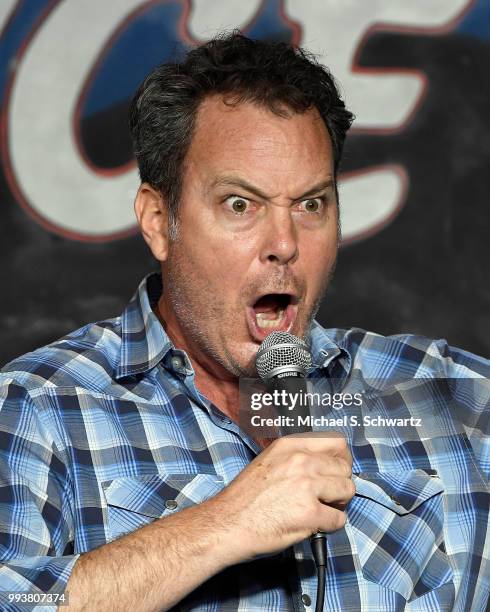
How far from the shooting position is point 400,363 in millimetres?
2137

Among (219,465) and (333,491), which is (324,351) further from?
(333,491)

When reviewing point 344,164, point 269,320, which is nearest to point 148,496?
point 269,320

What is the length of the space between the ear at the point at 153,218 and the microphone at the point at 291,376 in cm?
55

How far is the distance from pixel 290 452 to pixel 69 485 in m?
0.42

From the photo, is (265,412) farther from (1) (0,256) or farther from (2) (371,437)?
(1) (0,256)

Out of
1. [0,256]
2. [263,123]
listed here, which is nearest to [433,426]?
[263,123]

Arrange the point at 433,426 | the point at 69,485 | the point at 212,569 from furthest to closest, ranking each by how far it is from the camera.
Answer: the point at 433,426 → the point at 69,485 → the point at 212,569

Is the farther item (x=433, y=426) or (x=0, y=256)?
(x=0, y=256)

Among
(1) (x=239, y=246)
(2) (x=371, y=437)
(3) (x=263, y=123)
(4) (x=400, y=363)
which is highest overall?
(3) (x=263, y=123)

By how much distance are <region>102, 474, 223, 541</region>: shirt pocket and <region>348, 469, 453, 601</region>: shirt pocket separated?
10.6 inches

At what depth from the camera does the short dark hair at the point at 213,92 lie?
2.02m

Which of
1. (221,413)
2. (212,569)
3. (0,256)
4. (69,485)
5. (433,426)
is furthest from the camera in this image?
(0,256)

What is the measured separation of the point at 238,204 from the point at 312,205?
14cm

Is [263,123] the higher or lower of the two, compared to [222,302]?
higher
